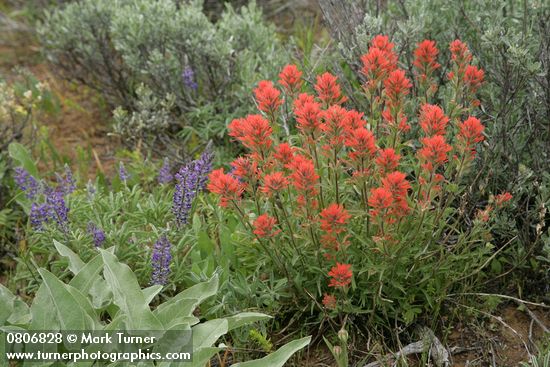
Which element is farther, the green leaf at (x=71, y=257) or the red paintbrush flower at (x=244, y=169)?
the green leaf at (x=71, y=257)

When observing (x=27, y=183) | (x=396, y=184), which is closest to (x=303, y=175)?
(x=396, y=184)

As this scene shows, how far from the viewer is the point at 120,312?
102 inches

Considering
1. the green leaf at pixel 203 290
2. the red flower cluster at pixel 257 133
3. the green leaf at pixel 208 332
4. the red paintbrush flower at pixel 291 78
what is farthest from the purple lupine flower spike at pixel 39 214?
the red paintbrush flower at pixel 291 78

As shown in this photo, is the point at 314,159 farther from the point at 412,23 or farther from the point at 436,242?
the point at 412,23

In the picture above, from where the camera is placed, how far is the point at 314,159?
2.68m

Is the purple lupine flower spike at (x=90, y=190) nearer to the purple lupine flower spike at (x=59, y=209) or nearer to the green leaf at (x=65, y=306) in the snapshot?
the purple lupine flower spike at (x=59, y=209)

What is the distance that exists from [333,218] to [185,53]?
2.27 m

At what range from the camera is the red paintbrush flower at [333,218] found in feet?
8.13

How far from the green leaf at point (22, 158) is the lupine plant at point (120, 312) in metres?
1.32

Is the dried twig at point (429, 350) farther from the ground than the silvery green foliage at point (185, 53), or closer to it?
closer to it

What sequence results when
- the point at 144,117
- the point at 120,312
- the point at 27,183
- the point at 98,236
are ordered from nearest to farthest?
the point at 120,312, the point at 98,236, the point at 27,183, the point at 144,117

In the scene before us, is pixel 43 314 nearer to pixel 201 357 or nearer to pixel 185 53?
pixel 201 357

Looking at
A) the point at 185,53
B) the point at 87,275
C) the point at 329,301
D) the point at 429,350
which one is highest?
the point at 185,53

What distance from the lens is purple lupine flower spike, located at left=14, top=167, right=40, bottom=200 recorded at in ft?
11.4
